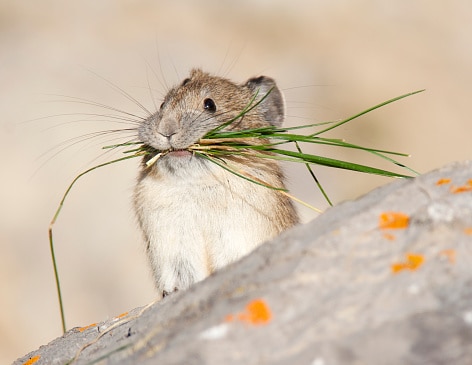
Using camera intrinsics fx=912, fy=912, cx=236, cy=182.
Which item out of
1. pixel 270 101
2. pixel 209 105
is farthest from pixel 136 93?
pixel 209 105

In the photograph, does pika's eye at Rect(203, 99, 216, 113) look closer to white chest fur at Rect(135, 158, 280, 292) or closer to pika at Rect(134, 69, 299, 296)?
pika at Rect(134, 69, 299, 296)

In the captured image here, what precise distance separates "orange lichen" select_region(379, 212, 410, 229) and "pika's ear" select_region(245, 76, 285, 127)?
16.0 feet

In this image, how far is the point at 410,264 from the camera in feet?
16.1

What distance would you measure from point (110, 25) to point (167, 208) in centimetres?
1443

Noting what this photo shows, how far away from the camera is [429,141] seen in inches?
885

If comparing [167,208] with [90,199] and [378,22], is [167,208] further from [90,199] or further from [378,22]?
[378,22]

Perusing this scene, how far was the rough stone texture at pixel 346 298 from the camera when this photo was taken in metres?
4.55

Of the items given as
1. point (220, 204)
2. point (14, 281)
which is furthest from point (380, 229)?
point (14, 281)

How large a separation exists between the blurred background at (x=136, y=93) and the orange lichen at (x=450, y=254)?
7.52 m

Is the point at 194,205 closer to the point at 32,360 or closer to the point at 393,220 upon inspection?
the point at 32,360

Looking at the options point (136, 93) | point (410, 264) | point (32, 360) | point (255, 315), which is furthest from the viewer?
point (136, 93)

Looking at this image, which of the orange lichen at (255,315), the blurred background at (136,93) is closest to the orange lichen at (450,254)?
the orange lichen at (255,315)

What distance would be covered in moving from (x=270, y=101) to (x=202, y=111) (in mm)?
1489

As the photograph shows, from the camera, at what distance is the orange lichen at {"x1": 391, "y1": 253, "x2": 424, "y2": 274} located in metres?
4.90
